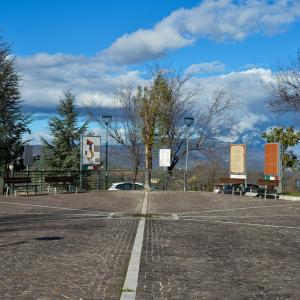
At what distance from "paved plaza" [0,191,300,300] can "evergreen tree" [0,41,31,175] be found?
14.3 metres

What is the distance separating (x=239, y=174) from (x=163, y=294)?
76.5 ft

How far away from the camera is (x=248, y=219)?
16.4 meters

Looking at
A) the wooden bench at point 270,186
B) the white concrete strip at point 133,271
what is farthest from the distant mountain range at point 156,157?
the white concrete strip at point 133,271

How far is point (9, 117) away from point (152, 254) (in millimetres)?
24642

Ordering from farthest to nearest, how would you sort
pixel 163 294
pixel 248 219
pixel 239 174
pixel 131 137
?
pixel 131 137, pixel 239 174, pixel 248 219, pixel 163 294

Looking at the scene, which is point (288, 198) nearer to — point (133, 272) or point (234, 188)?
point (234, 188)

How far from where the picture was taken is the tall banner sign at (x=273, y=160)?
90.0 feet

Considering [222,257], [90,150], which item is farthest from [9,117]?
[222,257]

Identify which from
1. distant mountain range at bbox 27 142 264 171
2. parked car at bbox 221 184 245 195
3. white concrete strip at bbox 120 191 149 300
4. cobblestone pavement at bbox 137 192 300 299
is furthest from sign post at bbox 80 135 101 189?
white concrete strip at bbox 120 191 149 300

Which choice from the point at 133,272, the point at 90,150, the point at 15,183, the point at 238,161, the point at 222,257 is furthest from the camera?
the point at 90,150

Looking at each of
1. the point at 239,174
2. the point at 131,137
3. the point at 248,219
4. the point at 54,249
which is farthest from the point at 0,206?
the point at 131,137

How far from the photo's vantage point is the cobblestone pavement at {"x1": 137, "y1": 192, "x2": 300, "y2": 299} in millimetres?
6961

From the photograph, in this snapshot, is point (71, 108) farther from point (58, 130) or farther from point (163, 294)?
point (163, 294)

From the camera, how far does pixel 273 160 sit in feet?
91.3
